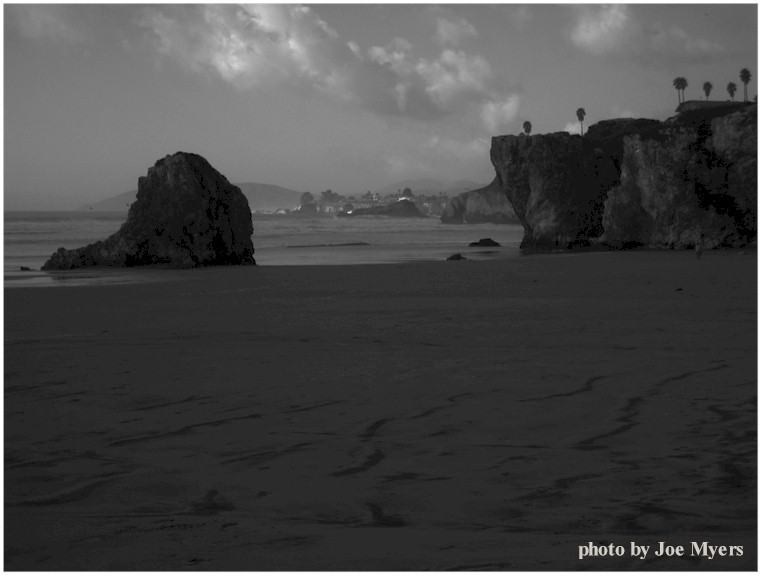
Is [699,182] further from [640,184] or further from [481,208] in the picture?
[481,208]

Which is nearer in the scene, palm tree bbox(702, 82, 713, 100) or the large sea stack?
the large sea stack

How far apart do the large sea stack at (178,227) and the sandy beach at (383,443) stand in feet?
64.6

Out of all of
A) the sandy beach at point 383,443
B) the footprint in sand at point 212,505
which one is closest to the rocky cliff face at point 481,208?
the sandy beach at point 383,443

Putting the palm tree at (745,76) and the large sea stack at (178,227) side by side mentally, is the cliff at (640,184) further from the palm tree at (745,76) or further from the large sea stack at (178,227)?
the palm tree at (745,76)

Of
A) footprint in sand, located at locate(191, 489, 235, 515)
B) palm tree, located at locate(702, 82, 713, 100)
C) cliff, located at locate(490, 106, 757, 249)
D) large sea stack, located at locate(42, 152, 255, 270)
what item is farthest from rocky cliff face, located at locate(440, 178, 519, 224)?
footprint in sand, located at locate(191, 489, 235, 515)

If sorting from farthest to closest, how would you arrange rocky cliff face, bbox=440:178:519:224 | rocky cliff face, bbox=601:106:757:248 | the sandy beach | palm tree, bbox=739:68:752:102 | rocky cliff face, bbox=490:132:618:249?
rocky cliff face, bbox=440:178:519:224 → palm tree, bbox=739:68:752:102 → rocky cliff face, bbox=490:132:618:249 → rocky cliff face, bbox=601:106:757:248 → the sandy beach

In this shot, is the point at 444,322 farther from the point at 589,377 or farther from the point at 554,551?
the point at 554,551

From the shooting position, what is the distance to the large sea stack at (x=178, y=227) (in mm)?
31484

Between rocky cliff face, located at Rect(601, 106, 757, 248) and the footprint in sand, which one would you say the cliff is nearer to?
rocky cliff face, located at Rect(601, 106, 757, 248)

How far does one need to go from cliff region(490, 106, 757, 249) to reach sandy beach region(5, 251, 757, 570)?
31.1 metres

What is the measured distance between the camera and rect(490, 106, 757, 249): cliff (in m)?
41.1

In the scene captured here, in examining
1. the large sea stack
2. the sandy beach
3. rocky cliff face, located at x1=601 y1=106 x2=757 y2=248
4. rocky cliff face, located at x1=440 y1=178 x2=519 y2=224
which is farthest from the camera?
rocky cliff face, located at x1=440 y1=178 x2=519 y2=224

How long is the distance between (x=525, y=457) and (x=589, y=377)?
2.57 meters

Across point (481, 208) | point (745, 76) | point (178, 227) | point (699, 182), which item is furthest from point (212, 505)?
point (481, 208)
